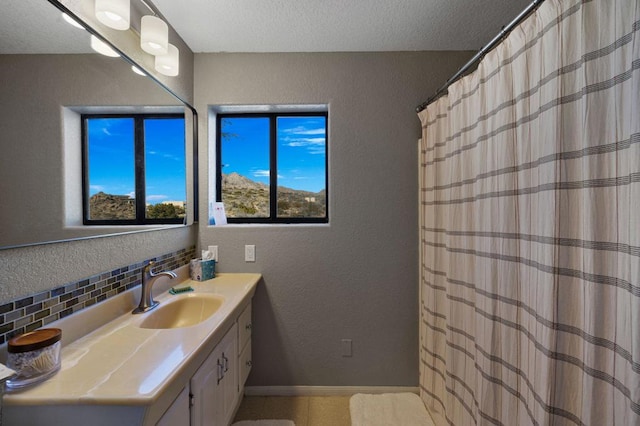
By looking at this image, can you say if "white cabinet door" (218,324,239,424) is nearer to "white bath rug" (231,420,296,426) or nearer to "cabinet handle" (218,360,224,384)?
"cabinet handle" (218,360,224,384)

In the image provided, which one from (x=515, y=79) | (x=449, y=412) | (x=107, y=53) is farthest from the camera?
(x=449, y=412)

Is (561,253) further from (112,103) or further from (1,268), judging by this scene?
(112,103)

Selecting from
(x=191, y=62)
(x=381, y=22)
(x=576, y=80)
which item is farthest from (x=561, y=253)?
(x=191, y=62)

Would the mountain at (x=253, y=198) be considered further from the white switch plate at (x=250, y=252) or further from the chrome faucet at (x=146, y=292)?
the chrome faucet at (x=146, y=292)

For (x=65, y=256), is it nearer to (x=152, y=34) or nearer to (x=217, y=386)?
(x=217, y=386)

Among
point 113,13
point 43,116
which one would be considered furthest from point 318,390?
point 113,13

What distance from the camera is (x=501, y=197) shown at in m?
1.04

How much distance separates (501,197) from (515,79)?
0.45 meters

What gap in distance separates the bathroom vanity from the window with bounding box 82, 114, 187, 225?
42 cm

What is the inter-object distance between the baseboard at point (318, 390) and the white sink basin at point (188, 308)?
0.87 metres

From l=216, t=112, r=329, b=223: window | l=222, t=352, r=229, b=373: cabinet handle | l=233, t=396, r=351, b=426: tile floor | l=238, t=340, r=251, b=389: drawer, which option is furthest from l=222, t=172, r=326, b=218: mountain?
l=233, t=396, r=351, b=426: tile floor

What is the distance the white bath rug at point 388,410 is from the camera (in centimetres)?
168

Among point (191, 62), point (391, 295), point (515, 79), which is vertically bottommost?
point (391, 295)

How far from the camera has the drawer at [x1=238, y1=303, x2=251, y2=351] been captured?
5.12 ft
